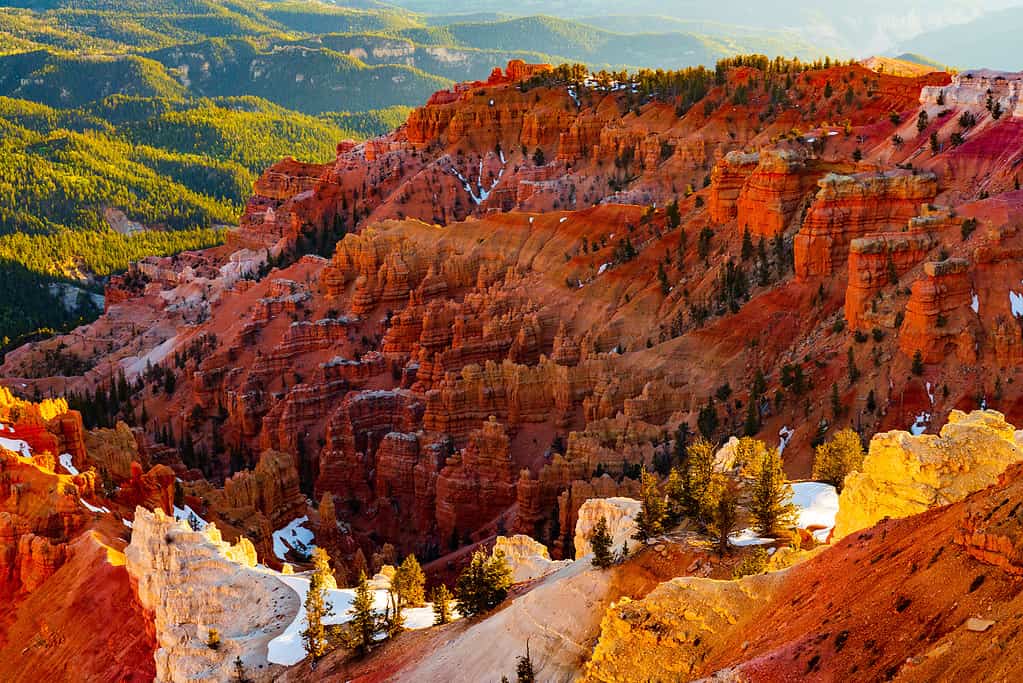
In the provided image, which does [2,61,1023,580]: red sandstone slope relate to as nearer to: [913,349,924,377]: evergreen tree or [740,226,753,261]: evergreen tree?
[740,226,753,261]: evergreen tree

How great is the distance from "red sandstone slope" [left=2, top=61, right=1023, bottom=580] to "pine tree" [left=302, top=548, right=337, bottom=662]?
14169 mm

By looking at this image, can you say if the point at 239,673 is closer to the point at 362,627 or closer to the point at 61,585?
the point at 362,627

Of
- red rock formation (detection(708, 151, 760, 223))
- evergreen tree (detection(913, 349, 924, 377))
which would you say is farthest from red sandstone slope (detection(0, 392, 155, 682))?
red rock formation (detection(708, 151, 760, 223))

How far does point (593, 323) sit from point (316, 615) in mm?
36433

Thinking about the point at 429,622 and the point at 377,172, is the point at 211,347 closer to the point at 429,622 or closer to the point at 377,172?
the point at 377,172

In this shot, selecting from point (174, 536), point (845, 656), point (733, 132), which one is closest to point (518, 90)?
point (733, 132)

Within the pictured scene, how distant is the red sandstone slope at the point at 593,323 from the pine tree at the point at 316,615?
1417cm

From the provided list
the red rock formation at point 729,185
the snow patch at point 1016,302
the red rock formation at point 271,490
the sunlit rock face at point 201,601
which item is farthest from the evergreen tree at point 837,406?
the red rock formation at point 271,490

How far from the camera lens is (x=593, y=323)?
70188 millimetres

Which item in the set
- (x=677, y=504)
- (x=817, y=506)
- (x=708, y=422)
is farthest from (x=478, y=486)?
(x=677, y=504)

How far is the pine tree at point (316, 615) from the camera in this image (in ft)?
115

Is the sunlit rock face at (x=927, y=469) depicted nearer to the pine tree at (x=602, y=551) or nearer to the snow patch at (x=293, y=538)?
the pine tree at (x=602, y=551)

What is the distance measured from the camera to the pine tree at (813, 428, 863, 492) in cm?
3597

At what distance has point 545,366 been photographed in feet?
220
